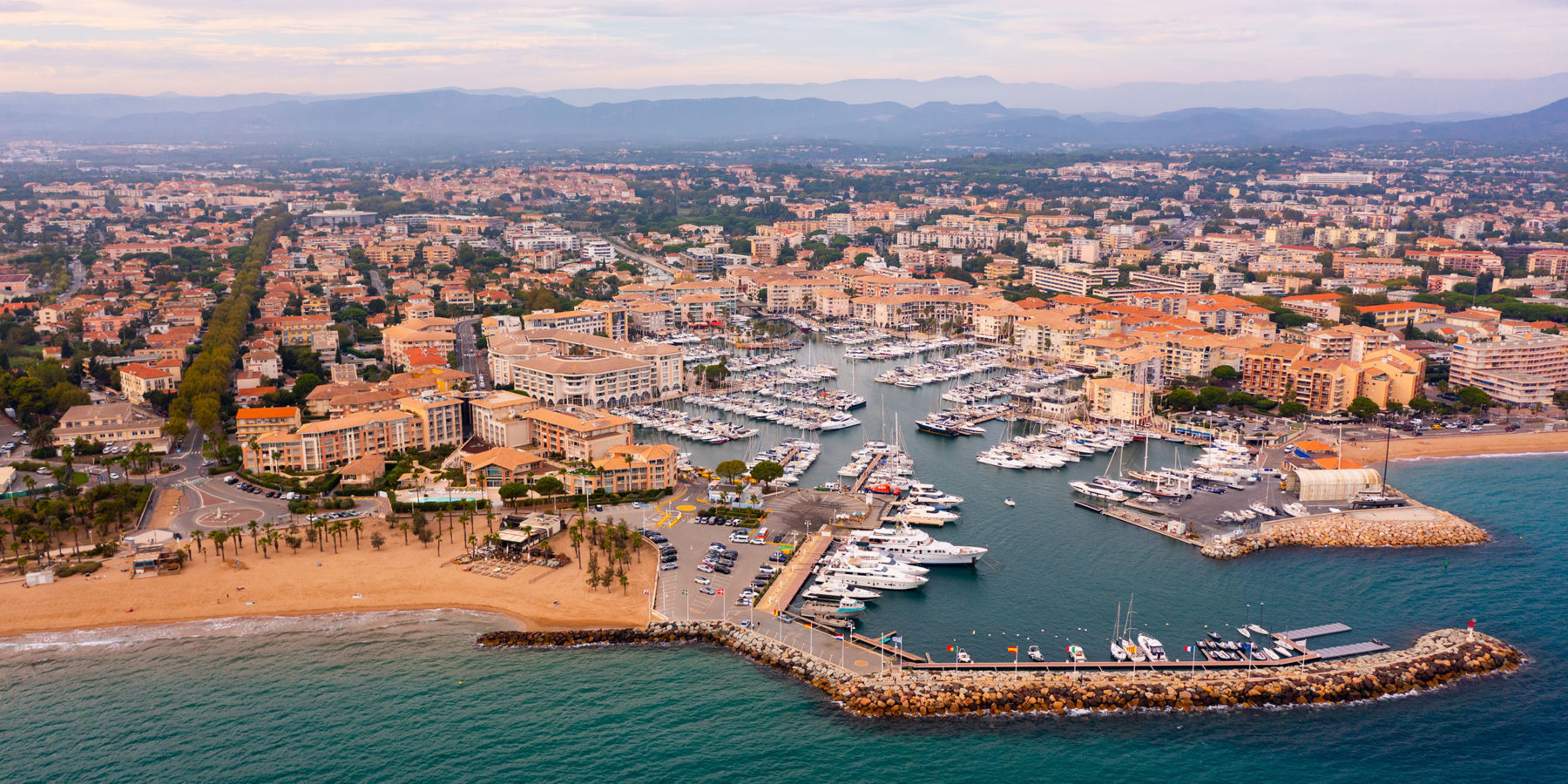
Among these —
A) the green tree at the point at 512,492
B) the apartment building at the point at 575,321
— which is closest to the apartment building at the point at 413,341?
the apartment building at the point at 575,321

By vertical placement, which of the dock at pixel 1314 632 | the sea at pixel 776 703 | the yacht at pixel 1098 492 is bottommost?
the sea at pixel 776 703

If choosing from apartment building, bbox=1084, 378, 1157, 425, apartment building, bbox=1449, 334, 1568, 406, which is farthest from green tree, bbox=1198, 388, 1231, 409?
apartment building, bbox=1449, 334, 1568, 406

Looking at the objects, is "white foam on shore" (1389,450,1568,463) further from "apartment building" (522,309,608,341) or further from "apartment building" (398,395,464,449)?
"apartment building" (522,309,608,341)

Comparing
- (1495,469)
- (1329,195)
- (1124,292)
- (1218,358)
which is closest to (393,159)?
(1329,195)

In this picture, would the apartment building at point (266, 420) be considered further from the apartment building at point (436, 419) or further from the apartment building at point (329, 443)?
the apartment building at point (436, 419)

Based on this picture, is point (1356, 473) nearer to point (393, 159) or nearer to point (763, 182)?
point (763, 182)

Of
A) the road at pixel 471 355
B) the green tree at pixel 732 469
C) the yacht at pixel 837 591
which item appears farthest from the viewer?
the road at pixel 471 355
